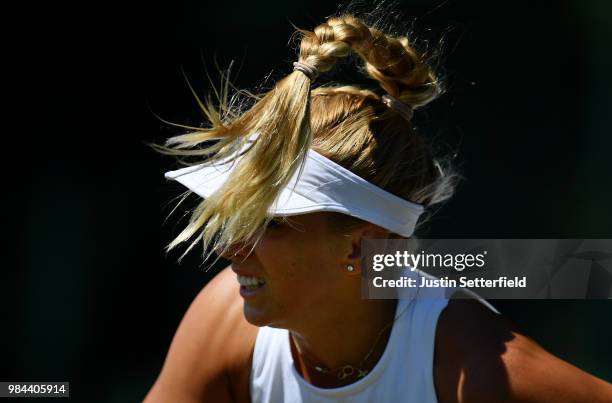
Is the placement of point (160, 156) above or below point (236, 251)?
above

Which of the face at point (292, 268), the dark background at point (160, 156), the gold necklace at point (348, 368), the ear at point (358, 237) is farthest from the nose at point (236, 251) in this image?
the dark background at point (160, 156)

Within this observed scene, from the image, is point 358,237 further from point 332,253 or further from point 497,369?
point 497,369

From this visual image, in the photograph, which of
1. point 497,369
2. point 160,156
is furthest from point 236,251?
point 160,156

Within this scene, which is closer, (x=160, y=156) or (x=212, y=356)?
(x=212, y=356)

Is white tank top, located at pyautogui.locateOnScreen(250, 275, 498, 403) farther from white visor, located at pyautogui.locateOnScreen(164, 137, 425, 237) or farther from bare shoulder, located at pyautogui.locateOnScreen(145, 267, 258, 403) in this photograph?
white visor, located at pyautogui.locateOnScreen(164, 137, 425, 237)

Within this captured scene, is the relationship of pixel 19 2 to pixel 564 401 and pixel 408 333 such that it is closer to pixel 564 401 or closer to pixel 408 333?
pixel 408 333

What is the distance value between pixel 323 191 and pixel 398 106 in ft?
0.84

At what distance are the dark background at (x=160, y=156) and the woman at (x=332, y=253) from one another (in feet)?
3.97

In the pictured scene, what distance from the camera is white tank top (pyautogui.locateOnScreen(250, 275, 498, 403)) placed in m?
1.60

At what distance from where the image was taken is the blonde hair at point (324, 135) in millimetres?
1498

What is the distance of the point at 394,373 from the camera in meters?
1.63

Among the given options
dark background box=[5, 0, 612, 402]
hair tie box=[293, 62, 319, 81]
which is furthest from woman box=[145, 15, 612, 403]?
dark background box=[5, 0, 612, 402]

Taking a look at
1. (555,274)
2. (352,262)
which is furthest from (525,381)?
(555,274)

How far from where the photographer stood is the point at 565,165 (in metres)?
2.93
